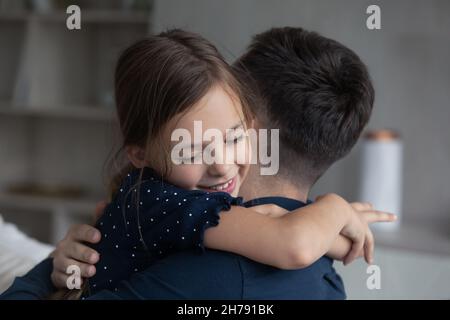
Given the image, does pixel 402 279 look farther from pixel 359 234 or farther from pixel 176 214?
pixel 176 214

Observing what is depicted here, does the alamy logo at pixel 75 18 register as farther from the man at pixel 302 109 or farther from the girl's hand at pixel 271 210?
the girl's hand at pixel 271 210

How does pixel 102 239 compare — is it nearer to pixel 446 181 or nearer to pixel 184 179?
pixel 184 179

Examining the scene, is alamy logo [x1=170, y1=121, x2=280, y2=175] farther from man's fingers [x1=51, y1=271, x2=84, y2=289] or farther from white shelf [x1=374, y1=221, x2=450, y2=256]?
white shelf [x1=374, y1=221, x2=450, y2=256]

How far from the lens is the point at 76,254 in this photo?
0.81 m

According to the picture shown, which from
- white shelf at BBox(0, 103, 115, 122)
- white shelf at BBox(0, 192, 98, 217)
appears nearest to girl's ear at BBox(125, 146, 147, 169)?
white shelf at BBox(0, 103, 115, 122)

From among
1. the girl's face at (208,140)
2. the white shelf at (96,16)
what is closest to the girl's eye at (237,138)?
the girl's face at (208,140)

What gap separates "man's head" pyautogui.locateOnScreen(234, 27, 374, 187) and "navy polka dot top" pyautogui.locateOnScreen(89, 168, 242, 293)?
0.56ft

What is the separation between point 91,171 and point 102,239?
2.33 m

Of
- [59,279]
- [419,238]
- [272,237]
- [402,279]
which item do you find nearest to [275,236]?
[272,237]

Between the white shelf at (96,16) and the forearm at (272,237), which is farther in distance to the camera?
the white shelf at (96,16)

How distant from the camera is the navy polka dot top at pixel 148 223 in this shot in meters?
0.65

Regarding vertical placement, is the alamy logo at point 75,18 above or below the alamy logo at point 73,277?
above

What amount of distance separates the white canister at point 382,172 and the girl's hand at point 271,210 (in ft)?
4.98

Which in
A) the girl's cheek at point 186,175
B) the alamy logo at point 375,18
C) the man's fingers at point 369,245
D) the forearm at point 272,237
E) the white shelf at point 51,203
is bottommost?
the white shelf at point 51,203
